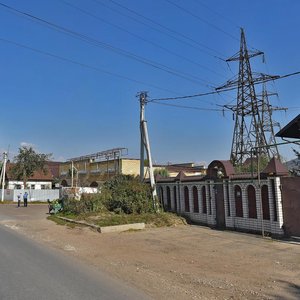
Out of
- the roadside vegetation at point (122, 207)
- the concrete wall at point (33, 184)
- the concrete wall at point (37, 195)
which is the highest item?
the concrete wall at point (33, 184)

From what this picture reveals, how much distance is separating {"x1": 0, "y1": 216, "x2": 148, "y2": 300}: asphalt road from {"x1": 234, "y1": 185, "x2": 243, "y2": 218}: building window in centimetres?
831

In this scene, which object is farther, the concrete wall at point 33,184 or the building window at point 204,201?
the concrete wall at point 33,184

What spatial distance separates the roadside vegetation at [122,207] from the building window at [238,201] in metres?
3.82

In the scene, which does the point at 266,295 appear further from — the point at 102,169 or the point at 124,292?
the point at 102,169

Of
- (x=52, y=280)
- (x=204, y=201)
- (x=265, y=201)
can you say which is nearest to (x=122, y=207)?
(x=204, y=201)

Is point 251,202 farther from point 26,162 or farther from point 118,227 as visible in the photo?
point 26,162

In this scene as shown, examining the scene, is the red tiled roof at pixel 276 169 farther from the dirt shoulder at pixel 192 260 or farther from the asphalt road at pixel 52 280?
the asphalt road at pixel 52 280

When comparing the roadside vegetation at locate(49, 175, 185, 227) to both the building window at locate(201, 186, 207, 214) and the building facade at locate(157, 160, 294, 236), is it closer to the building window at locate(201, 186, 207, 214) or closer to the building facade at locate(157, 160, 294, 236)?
the building facade at locate(157, 160, 294, 236)

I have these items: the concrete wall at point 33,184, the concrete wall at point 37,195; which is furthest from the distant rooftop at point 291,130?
the concrete wall at point 33,184

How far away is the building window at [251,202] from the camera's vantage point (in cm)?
1659

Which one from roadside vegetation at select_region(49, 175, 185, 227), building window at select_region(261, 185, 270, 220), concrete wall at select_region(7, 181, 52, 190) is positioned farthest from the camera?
concrete wall at select_region(7, 181, 52, 190)

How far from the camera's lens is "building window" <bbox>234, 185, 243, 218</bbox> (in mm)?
17388

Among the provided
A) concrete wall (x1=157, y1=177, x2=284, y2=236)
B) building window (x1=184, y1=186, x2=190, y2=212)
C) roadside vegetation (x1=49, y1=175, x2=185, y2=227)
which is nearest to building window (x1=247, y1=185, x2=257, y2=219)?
concrete wall (x1=157, y1=177, x2=284, y2=236)

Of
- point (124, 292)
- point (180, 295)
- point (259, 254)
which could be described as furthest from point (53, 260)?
point (259, 254)
